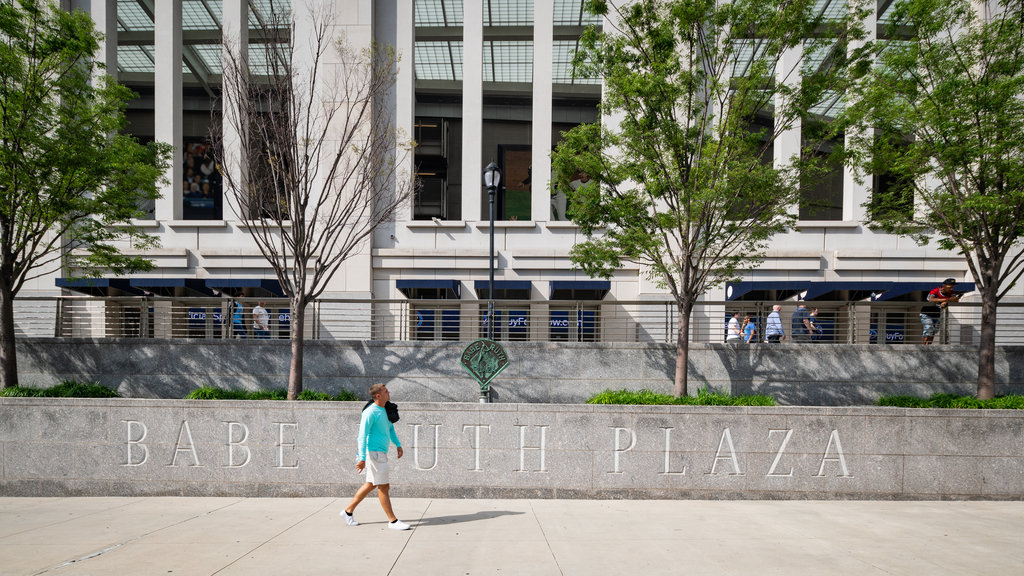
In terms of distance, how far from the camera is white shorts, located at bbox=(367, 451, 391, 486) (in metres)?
6.80

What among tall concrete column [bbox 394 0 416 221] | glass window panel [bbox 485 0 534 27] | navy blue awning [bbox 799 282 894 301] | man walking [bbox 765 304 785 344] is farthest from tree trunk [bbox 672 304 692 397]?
glass window panel [bbox 485 0 534 27]

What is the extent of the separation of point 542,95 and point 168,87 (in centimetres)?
1240

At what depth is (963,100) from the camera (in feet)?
31.9

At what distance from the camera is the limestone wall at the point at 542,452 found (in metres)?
8.73

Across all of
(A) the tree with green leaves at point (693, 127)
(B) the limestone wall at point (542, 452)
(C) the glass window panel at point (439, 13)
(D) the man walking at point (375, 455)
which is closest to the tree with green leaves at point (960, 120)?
(A) the tree with green leaves at point (693, 127)

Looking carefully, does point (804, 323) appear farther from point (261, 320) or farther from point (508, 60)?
point (508, 60)

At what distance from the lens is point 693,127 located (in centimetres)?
1026

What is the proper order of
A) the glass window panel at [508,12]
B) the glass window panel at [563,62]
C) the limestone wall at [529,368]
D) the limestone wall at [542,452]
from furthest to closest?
the glass window panel at [563,62]
the glass window panel at [508,12]
the limestone wall at [529,368]
the limestone wall at [542,452]

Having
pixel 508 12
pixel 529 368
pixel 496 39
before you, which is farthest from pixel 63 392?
pixel 508 12

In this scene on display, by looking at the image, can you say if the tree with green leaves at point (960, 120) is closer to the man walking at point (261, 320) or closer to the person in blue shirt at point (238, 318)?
the man walking at point (261, 320)

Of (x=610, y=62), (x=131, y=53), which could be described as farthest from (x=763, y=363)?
(x=131, y=53)

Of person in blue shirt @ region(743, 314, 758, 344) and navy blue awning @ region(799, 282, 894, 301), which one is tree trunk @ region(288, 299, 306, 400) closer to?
person in blue shirt @ region(743, 314, 758, 344)

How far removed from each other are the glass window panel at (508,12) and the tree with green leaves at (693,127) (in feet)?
36.9

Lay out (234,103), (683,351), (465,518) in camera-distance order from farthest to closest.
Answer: (234,103) → (683,351) → (465,518)
